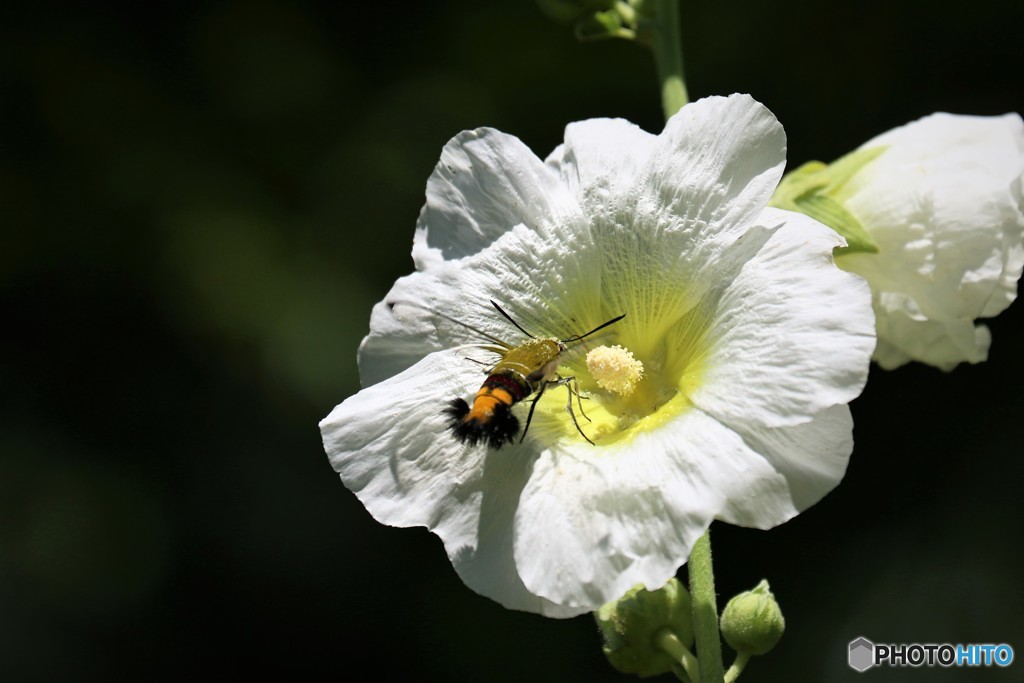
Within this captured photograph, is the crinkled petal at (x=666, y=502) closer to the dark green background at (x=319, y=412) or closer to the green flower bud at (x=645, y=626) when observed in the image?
the green flower bud at (x=645, y=626)

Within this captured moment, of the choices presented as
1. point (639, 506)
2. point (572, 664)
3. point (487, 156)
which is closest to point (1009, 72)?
point (572, 664)

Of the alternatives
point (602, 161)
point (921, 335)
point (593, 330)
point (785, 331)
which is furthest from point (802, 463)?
point (921, 335)

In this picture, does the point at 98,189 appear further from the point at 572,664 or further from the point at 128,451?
the point at 572,664

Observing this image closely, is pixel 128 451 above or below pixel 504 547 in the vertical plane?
below

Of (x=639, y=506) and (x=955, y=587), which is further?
(x=955, y=587)

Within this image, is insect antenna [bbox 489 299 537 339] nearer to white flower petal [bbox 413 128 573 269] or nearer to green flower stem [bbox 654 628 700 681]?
white flower petal [bbox 413 128 573 269]

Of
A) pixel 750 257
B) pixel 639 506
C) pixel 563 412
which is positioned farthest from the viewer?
pixel 563 412

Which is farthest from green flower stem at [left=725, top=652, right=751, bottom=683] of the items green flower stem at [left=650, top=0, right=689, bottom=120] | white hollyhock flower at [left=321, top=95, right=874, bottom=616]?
green flower stem at [left=650, top=0, right=689, bottom=120]
